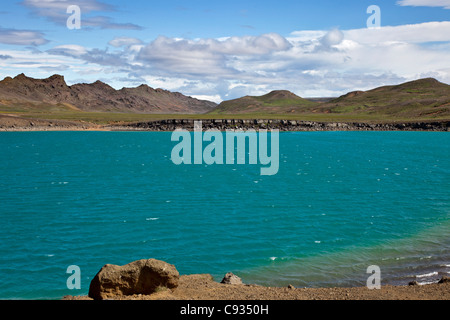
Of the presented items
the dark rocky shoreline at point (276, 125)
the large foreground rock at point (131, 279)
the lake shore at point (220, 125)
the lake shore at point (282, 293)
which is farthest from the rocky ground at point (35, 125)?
the lake shore at point (282, 293)

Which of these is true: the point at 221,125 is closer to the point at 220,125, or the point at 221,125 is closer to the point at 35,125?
the point at 220,125

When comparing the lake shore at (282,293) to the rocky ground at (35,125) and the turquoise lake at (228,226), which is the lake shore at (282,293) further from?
the rocky ground at (35,125)

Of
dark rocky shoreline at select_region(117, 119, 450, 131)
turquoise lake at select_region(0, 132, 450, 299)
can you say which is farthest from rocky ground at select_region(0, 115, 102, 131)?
turquoise lake at select_region(0, 132, 450, 299)

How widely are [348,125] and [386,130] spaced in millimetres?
18539

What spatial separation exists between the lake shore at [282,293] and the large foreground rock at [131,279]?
10.8 inches

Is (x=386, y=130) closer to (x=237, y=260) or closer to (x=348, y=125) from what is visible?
(x=348, y=125)

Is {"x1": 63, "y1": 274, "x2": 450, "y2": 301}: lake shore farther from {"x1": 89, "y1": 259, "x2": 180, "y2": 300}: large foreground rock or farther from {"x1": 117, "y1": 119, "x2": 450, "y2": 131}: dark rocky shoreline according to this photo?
{"x1": 117, "y1": 119, "x2": 450, "y2": 131}: dark rocky shoreline

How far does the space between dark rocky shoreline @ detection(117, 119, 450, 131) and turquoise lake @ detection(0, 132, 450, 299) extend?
127 m

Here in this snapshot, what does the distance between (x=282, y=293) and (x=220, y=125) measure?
166041 mm

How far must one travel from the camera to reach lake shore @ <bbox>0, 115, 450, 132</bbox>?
170 meters

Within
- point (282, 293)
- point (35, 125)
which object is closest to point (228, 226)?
point (282, 293)

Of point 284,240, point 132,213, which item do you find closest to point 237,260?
point 284,240

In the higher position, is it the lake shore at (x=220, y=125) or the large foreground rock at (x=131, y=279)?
the lake shore at (x=220, y=125)

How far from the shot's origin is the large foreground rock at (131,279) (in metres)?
14.1
